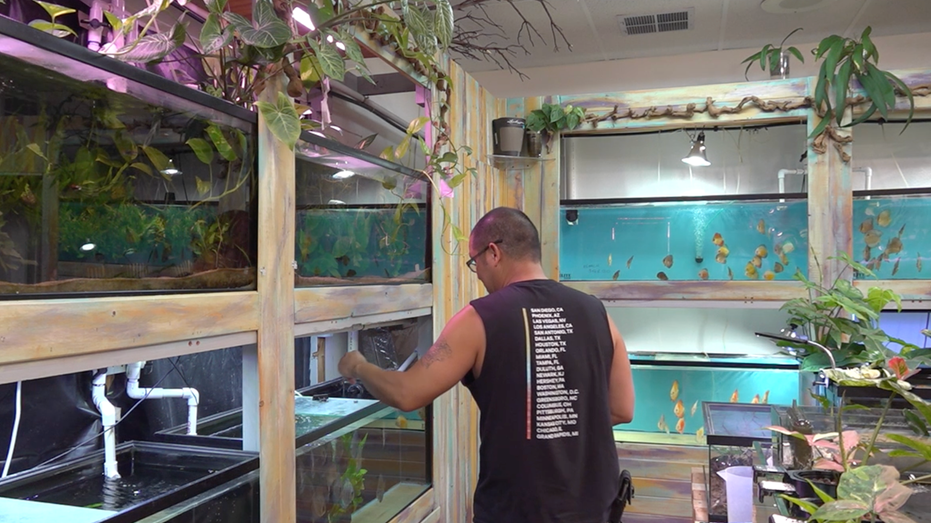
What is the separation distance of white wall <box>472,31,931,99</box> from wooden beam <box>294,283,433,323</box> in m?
3.04

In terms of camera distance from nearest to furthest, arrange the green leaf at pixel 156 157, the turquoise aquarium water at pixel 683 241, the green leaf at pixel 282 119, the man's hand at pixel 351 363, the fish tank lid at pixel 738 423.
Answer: the green leaf at pixel 156 157, the green leaf at pixel 282 119, the man's hand at pixel 351 363, the fish tank lid at pixel 738 423, the turquoise aquarium water at pixel 683 241

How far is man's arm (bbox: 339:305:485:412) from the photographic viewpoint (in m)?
1.82

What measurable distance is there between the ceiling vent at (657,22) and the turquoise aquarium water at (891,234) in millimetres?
1603

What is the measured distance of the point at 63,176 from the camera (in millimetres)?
1097

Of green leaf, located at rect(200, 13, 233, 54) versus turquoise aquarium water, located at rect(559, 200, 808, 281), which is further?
turquoise aquarium water, located at rect(559, 200, 808, 281)

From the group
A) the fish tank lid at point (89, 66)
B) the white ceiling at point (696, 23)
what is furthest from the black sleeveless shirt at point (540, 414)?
the white ceiling at point (696, 23)

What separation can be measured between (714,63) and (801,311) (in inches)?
93.0

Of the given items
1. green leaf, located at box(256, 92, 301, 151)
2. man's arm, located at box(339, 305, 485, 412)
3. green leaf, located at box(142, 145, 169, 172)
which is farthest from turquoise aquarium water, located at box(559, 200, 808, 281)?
green leaf, located at box(142, 145, 169, 172)

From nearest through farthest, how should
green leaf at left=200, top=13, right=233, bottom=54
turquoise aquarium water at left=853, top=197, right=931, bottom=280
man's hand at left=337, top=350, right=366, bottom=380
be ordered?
green leaf at left=200, top=13, right=233, bottom=54
man's hand at left=337, top=350, right=366, bottom=380
turquoise aquarium water at left=853, top=197, right=931, bottom=280

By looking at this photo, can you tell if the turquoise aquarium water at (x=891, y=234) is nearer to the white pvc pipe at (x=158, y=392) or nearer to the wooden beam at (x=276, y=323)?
the wooden beam at (x=276, y=323)

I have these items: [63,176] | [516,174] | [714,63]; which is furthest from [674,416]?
[63,176]

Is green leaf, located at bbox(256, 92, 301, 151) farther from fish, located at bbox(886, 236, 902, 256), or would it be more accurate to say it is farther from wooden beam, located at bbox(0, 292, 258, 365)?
fish, located at bbox(886, 236, 902, 256)

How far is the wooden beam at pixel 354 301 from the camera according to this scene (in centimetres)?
183

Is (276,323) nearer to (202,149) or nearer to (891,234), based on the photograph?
(202,149)
